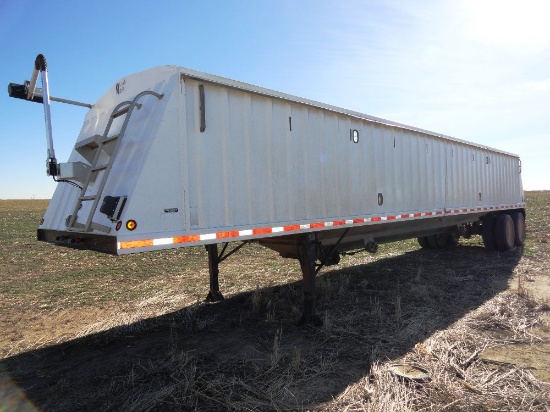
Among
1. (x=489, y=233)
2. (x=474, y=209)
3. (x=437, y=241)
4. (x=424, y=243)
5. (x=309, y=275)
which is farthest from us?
(x=424, y=243)

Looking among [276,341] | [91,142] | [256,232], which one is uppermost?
[91,142]

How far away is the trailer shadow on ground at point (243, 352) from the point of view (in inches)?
147

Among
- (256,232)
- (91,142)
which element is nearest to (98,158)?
(91,142)

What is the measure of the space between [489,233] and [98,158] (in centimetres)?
1129

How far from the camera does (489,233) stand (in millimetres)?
11781

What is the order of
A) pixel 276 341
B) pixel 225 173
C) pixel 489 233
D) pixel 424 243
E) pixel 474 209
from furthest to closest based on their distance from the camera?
pixel 424 243 → pixel 489 233 → pixel 474 209 → pixel 276 341 → pixel 225 173

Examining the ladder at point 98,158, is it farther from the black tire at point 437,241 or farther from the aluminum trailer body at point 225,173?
the black tire at point 437,241

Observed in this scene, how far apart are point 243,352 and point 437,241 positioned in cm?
971

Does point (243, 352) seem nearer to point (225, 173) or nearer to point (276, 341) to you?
point (276, 341)

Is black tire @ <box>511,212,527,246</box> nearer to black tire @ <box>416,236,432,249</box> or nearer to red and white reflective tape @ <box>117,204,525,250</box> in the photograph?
black tire @ <box>416,236,432,249</box>

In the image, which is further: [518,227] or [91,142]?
[518,227]

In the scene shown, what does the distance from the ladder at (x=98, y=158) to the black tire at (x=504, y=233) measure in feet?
36.5

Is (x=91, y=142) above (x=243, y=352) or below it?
above

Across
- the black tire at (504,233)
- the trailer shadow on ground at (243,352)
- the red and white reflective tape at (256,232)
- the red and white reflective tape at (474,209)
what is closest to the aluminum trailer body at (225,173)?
the red and white reflective tape at (256,232)
